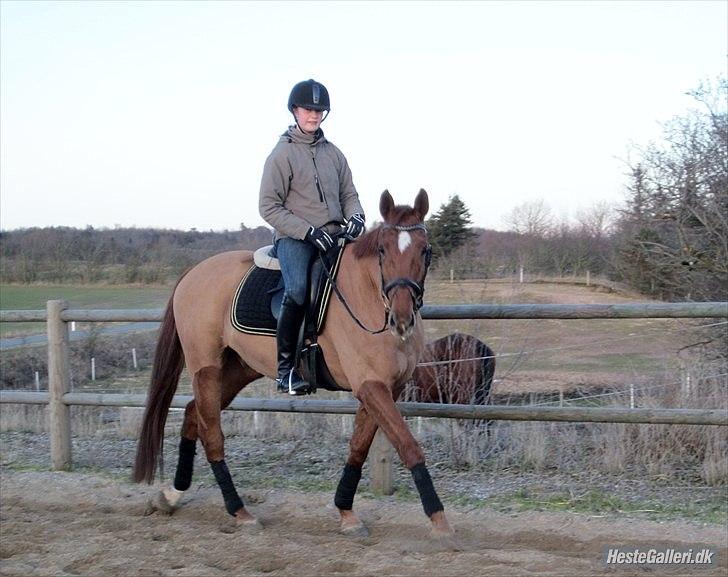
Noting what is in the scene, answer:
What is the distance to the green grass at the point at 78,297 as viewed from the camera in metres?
21.3

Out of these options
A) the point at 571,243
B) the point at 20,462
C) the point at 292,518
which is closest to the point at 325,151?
the point at 292,518

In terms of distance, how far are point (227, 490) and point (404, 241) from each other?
7.52 ft

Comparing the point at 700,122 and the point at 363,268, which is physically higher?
the point at 700,122

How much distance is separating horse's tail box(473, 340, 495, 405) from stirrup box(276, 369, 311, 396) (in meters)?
2.27

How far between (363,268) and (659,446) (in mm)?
3010

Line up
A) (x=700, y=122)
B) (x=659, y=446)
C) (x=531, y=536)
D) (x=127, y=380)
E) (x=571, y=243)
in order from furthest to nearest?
(x=127, y=380), (x=571, y=243), (x=700, y=122), (x=659, y=446), (x=531, y=536)

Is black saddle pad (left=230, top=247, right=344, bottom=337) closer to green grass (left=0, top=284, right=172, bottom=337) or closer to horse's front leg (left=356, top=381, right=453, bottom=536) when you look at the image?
horse's front leg (left=356, top=381, right=453, bottom=536)

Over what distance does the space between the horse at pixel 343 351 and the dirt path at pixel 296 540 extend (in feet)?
0.76

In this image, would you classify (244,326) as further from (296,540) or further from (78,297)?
(78,297)

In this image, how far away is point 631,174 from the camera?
10000mm

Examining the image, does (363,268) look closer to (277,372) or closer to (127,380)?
(277,372)

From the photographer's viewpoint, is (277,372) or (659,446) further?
(659,446)

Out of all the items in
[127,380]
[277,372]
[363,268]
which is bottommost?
[127,380]

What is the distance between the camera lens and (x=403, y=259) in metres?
4.34
